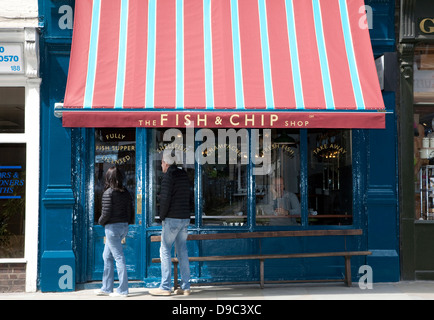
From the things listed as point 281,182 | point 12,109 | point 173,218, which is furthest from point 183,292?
point 12,109

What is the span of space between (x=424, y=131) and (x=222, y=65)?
12.1ft

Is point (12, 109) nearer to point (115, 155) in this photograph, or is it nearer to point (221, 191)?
point (115, 155)

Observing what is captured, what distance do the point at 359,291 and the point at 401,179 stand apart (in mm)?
1942

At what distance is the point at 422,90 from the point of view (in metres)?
8.44

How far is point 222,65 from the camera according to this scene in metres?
7.16

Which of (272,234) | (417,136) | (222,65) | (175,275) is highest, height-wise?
(222,65)

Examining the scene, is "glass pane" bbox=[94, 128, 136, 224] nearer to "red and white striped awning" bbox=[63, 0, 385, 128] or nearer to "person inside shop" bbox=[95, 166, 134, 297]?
"person inside shop" bbox=[95, 166, 134, 297]

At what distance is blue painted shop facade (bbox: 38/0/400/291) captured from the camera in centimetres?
780

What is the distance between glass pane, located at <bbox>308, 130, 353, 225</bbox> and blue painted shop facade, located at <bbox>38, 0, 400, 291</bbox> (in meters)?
0.02

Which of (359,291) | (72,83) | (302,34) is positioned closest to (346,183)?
(359,291)

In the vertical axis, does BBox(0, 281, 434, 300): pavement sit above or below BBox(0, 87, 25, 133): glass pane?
below

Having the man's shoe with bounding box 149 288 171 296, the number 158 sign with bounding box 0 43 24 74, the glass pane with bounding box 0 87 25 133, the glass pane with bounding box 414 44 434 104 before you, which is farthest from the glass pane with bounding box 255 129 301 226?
the number 158 sign with bounding box 0 43 24 74

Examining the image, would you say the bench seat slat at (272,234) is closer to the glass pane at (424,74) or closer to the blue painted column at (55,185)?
the blue painted column at (55,185)

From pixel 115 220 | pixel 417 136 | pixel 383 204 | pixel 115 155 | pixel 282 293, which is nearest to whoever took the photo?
pixel 115 220
